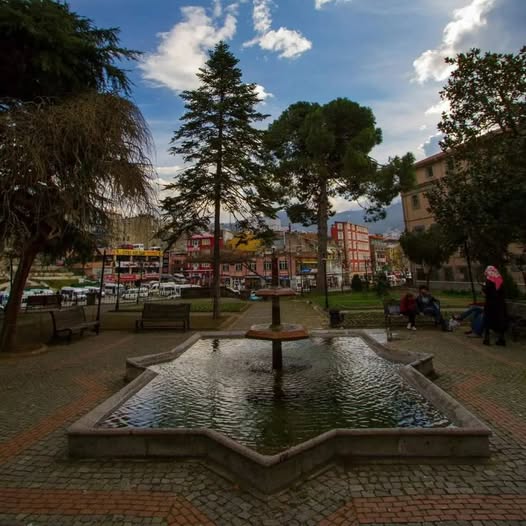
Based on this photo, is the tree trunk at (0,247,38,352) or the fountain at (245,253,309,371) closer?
the fountain at (245,253,309,371)

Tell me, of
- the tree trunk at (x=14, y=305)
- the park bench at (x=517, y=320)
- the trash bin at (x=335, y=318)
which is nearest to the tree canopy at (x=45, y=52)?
the tree trunk at (x=14, y=305)

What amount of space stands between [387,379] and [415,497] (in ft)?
10.9

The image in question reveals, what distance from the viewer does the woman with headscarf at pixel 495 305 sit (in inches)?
361

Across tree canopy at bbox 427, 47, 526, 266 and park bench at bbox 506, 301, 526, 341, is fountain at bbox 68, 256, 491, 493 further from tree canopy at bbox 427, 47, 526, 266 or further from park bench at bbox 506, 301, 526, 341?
tree canopy at bbox 427, 47, 526, 266

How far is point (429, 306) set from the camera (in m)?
12.7

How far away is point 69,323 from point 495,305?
1304 cm

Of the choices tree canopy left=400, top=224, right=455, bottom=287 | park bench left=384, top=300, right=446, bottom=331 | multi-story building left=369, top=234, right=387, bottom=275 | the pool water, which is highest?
multi-story building left=369, top=234, right=387, bottom=275

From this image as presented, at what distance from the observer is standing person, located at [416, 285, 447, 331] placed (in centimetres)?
1220

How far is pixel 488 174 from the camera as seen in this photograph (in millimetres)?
12547

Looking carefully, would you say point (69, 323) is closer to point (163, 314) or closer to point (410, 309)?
point (163, 314)

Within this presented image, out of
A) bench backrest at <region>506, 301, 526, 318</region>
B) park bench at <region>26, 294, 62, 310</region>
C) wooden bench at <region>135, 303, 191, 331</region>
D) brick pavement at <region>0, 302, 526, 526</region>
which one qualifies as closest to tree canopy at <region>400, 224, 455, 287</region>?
bench backrest at <region>506, 301, 526, 318</region>

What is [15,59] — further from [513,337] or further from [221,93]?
[513,337]

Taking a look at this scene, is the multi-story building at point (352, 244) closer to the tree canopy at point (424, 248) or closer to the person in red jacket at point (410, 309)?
the tree canopy at point (424, 248)

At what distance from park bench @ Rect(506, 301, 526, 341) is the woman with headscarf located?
959 mm
